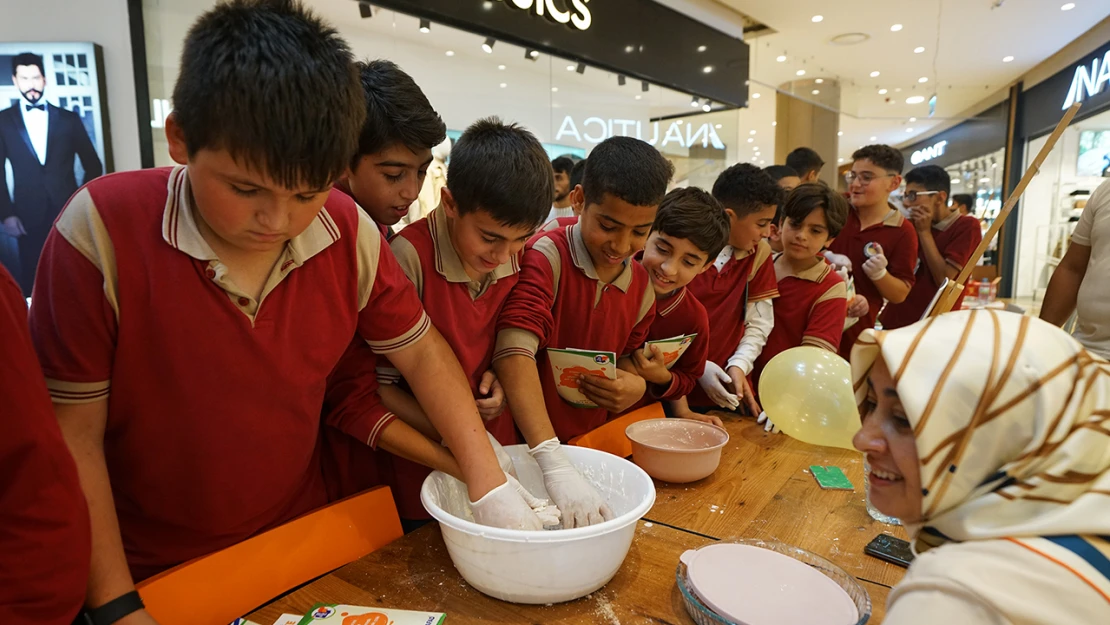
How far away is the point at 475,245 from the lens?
1.29 meters

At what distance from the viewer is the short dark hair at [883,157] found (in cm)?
320

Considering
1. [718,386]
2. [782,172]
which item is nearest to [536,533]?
[718,386]

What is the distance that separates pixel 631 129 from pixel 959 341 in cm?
502

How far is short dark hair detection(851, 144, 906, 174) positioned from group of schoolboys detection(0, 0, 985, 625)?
76.8 inches

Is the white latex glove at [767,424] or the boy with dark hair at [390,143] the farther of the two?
the white latex glove at [767,424]

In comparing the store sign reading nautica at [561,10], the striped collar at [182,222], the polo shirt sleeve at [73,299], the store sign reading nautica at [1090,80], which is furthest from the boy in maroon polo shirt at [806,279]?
the store sign reading nautica at [1090,80]

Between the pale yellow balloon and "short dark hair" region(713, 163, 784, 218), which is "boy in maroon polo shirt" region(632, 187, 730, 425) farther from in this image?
"short dark hair" region(713, 163, 784, 218)

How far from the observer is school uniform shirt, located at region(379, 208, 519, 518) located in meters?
1.31

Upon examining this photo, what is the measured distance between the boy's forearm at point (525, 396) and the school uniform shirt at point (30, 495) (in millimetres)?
782

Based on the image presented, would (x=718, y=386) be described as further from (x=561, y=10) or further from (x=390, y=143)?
(x=561, y=10)

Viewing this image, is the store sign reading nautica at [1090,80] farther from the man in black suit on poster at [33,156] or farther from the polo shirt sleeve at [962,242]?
the man in black suit on poster at [33,156]

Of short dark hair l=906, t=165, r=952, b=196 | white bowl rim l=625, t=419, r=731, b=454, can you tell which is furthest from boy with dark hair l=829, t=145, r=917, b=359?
white bowl rim l=625, t=419, r=731, b=454

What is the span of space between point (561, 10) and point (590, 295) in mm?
3529

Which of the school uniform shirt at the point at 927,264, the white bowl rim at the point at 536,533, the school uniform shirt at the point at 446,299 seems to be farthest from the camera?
the school uniform shirt at the point at 927,264
